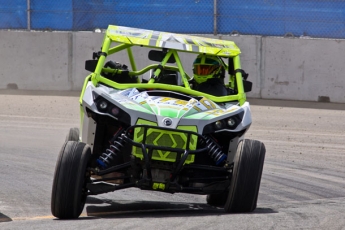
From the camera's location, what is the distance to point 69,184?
722cm

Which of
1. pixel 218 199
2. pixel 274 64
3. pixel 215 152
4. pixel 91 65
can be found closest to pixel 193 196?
pixel 218 199

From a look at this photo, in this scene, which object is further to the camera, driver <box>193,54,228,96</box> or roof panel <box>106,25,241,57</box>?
driver <box>193,54,228,96</box>

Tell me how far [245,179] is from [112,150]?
50.2 inches

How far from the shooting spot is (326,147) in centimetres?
1357

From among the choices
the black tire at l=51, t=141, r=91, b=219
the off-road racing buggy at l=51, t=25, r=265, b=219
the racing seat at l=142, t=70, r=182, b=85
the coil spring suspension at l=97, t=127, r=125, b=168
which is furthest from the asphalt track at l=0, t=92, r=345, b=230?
the racing seat at l=142, t=70, r=182, b=85

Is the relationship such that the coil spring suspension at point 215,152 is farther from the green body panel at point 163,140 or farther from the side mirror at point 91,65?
the side mirror at point 91,65

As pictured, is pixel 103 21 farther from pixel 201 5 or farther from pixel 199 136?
pixel 199 136

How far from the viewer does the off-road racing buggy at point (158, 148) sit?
24.4ft

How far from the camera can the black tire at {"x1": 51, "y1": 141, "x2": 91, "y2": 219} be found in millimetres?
7219

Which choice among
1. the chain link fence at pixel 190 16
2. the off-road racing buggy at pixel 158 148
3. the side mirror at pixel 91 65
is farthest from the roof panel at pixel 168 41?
the chain link fence at pixel 190 16

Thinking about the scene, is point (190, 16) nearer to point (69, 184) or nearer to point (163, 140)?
point (163, 140)

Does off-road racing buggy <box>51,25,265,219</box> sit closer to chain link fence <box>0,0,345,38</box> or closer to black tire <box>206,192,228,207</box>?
black tire <box>206,192,228,207</box>

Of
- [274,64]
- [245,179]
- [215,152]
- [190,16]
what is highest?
[190,16]

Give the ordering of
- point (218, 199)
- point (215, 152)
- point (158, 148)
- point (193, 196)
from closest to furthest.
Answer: point (158, 148)
point (215, 152)
point (218, 199)
point (193, 196)
